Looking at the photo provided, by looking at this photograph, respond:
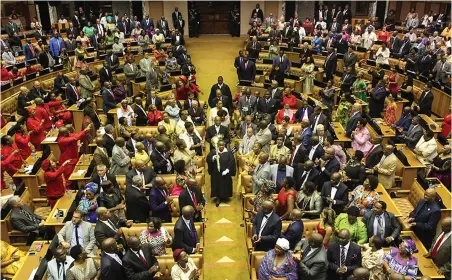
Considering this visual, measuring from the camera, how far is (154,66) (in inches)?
540

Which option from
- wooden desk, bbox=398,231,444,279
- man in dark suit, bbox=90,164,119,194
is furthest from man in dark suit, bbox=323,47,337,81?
man in dark suit, bbox=90,164,119,194

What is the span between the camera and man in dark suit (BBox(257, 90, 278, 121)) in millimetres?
10688

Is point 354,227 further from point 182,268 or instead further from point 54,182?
point 54,182

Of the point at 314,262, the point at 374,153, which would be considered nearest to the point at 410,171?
the point at 374,153

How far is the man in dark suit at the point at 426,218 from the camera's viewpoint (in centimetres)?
641

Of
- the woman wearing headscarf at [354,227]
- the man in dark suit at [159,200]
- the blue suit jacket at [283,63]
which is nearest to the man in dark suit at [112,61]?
the blue suit jacket at [283,63]

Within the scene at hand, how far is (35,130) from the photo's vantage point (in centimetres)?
980

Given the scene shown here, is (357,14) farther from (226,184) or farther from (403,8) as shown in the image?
(226,184)

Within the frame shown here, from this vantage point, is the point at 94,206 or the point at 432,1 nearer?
the point at 94,206

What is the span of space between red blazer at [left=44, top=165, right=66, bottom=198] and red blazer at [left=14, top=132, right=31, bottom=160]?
1.74 meters

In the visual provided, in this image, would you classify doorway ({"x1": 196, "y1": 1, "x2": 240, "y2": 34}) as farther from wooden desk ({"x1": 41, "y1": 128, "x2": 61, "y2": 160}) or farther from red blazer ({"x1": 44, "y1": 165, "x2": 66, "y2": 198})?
red blazer ({"x1": 44, "y1": 165, "x2": 66, "y2": 198})

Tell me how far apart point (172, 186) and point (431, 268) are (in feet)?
13.7

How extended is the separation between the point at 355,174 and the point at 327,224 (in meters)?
1.61

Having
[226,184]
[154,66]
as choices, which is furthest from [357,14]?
[226,184]
